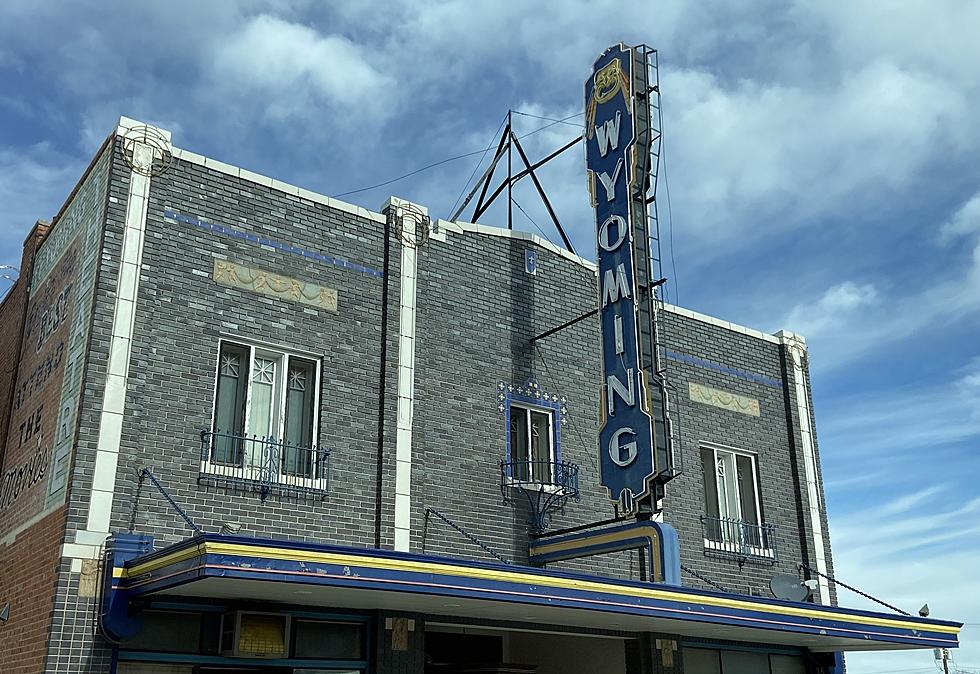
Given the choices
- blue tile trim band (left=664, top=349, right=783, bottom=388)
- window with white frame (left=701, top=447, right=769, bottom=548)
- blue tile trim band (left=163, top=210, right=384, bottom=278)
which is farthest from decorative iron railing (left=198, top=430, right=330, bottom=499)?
window with white frame (left=701, top=447, right=769, bottom=548)

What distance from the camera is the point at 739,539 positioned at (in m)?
19.8

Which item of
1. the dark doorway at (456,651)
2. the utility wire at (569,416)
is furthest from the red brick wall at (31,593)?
the utility wire at (569,416)

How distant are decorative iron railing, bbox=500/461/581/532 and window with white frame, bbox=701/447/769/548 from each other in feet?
11.3

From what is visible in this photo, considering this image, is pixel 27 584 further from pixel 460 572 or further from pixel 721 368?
pixel 721 368

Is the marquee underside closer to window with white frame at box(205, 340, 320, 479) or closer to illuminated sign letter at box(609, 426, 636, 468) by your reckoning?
window with white frame at box(205, 340, 320, 479)

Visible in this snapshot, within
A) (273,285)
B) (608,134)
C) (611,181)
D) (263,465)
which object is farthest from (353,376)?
(608,134)

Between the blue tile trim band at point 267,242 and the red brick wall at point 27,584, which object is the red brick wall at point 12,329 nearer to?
the red brick wall at point 27,584

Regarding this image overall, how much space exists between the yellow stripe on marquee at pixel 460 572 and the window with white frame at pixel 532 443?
401cm

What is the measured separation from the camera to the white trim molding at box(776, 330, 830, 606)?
20.9 m

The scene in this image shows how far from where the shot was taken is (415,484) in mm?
15562

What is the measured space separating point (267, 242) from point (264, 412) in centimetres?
252

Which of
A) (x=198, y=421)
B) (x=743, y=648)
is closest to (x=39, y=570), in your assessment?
(x=198, y=421)

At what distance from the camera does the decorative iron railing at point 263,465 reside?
14000mm

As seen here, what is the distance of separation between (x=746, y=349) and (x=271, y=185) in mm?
10641
